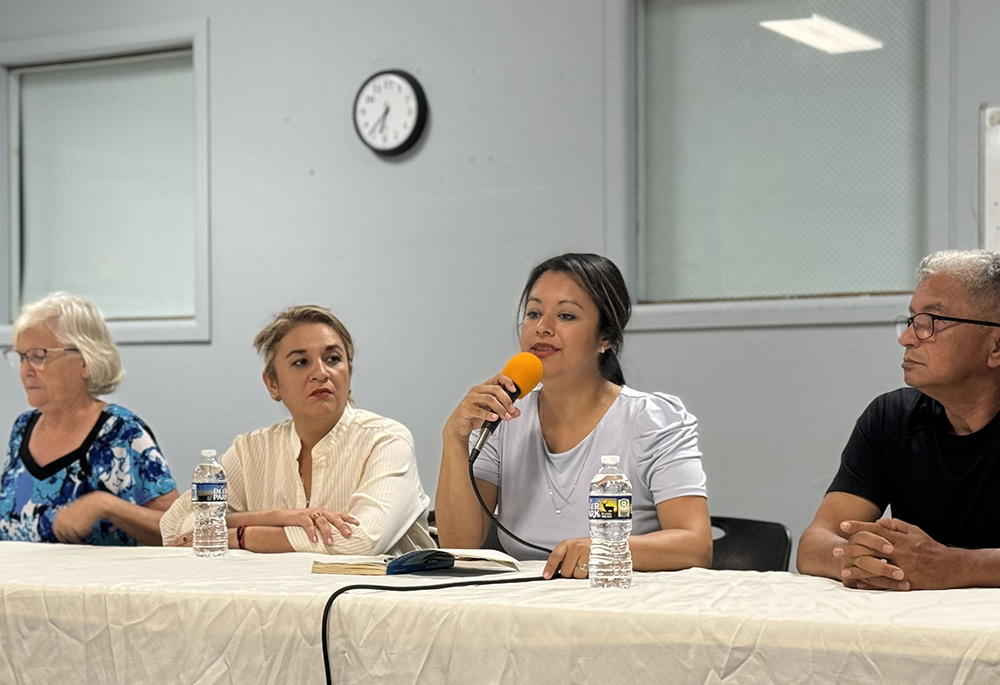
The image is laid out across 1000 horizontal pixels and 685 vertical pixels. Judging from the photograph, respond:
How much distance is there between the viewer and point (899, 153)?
3811mm

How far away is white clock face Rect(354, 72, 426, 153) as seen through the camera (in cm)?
437

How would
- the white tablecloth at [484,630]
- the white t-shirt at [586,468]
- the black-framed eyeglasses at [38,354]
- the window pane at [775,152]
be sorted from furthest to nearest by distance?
the window pane at [775,152] < the black-framed eyeglasses at [38,354] < the white t-shirt at [586,468] < the white tablecloth at [484,630]

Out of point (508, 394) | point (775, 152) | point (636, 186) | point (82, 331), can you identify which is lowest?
point (508, 394)

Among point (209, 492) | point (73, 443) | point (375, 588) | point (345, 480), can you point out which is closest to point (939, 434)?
point (375, 588)

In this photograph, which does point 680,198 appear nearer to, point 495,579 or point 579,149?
point 579,149

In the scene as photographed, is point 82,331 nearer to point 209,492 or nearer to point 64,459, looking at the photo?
point 64,459

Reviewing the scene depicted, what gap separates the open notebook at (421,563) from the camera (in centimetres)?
189

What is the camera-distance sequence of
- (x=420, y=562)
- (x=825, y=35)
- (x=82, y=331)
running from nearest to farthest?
(x=420, y=562)
(x=82, y=331)
(x=825, y=35)

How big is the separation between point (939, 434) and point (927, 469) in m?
0.08

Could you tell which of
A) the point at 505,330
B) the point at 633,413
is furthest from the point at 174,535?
the point at 505,330

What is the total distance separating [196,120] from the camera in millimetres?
4770

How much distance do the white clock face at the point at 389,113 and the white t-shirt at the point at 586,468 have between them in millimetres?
2133

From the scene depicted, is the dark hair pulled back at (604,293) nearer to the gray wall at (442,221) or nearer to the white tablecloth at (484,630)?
the white tablecloth at (484,630)

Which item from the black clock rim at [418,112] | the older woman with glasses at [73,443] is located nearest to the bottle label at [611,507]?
the older woman with glasses at [73,443]
